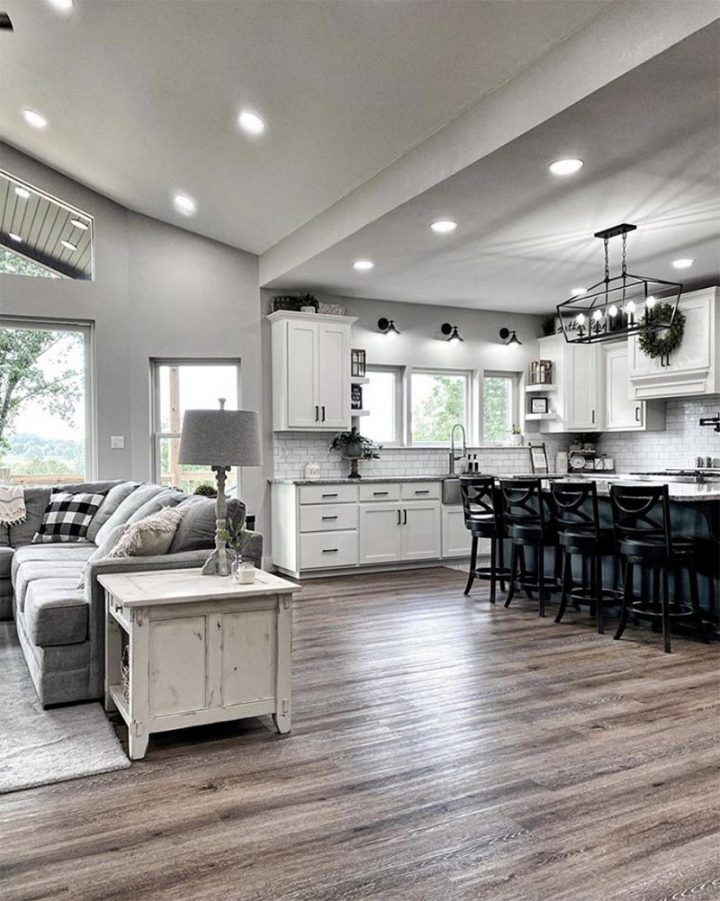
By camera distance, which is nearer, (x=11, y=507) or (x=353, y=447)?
(x=11, y=507)

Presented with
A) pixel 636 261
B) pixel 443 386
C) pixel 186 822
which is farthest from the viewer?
pixel 443 386

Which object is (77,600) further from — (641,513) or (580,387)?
(580,387)

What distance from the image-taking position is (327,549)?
22.2ft

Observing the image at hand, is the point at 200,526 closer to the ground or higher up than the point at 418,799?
higher up

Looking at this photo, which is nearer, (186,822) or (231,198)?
(186,822)

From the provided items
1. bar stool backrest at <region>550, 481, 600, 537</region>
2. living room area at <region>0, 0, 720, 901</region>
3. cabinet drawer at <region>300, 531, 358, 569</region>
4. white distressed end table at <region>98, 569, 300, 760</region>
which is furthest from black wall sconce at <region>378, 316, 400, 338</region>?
white distressed end table at <region>98, 569, 300, 760</region>

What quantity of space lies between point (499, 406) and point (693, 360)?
2318 millimetres

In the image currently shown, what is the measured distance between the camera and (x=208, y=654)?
2961 mm

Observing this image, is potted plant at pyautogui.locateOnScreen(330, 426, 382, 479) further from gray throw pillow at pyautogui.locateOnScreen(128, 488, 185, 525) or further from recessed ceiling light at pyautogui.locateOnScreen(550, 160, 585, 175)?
recessed ceiling light at pyautogui.locateOnScreen(550, 160, 585, 175)

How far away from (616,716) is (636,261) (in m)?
4.17

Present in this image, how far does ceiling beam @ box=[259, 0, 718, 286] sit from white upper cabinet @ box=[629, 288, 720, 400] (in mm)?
3302

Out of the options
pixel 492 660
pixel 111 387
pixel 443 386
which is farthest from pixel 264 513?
pixel 492 660

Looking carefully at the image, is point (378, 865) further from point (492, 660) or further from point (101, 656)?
point (492, 660)

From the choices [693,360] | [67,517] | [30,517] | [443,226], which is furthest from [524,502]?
[30,517]
